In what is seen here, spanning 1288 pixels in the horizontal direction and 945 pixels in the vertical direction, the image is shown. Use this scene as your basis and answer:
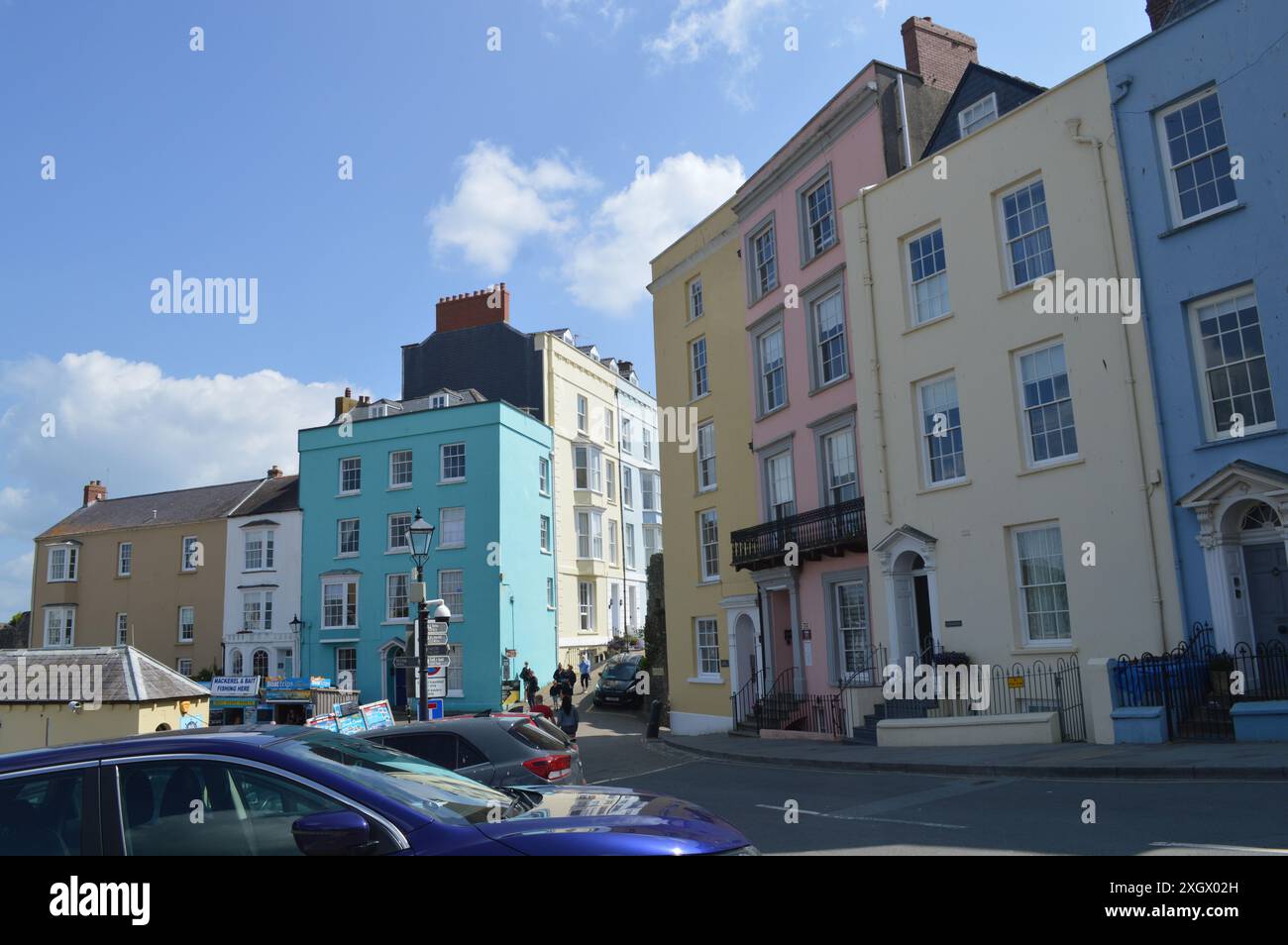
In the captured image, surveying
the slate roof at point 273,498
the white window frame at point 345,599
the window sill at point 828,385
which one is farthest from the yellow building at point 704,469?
the slate roof at point 273,498

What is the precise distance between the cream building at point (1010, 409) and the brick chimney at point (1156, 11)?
190 inches

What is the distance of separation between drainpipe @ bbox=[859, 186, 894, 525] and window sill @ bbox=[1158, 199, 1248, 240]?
646cm

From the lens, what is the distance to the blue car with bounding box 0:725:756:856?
3.96 m

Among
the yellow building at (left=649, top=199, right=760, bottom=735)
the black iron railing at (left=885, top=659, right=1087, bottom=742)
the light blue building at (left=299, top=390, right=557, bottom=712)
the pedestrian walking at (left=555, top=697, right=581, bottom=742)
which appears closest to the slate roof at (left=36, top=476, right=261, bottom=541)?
the light blue building at (left=299, top=390, right=557, bottom=712)

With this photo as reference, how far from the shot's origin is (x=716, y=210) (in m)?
29.0

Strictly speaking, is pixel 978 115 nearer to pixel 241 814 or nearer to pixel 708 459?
pixel 708 459

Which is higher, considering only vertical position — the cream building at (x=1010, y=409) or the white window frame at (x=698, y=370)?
the white window frame at (x=698, y=370)

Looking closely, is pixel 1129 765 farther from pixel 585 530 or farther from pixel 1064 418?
pixel 585 530

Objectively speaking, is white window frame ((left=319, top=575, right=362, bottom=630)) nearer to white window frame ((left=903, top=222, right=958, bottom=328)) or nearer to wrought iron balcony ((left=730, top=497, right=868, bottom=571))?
wrought iron balcony ((left=730, top=497, right=868, bottom=571))

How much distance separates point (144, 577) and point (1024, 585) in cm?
4190

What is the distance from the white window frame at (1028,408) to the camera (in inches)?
688

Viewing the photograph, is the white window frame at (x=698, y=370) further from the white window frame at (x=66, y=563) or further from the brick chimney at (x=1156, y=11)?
the white window frame at (x=66, y=563)
